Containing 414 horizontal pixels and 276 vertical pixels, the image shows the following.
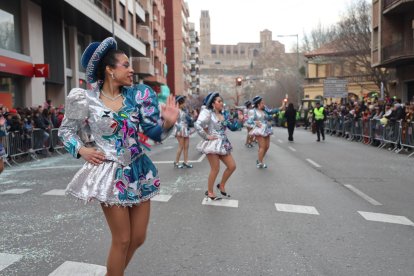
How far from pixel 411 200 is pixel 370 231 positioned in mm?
2421

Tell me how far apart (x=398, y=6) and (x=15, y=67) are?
21.0 metres

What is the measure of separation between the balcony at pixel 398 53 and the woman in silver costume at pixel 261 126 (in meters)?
17.0

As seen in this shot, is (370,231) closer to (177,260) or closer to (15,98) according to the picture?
(177,260)

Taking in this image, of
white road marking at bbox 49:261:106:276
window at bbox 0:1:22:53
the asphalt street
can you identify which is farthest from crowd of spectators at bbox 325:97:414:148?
window at bbox 0:1:22:53

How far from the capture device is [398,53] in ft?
92.4

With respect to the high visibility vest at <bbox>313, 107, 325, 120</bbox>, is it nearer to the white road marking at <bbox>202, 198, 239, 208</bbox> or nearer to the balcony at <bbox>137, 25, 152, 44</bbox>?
the white road marking at <bbox>202, 198, 239, 208</bbox>

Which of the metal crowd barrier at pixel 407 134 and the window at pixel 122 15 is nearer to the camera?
the metal crowd barrier at pixel 407 134

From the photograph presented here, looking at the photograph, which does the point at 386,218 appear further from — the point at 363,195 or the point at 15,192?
the point at 15,192

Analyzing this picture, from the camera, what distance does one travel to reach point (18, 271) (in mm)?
4316

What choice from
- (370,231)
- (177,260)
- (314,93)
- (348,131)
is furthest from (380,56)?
(314,93)

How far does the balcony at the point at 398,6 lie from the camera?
2592 cm

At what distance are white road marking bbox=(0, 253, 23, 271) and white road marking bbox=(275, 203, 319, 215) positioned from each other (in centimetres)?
365

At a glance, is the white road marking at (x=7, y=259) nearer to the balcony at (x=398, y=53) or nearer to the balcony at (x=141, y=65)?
the balcony at (x=398, y=53)

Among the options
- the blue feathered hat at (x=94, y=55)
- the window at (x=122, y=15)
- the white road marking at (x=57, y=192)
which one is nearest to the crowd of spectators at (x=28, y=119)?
the white road marking at (x=57, y=192)
